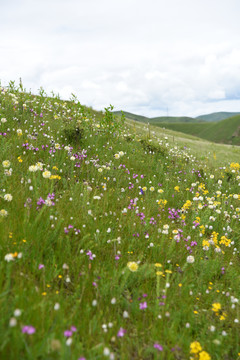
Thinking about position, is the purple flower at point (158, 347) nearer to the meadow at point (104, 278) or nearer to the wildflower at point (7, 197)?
the meadow at point (104, 278)

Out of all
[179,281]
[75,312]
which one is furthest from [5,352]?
[179,281]

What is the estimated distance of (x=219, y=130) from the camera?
5797 inches

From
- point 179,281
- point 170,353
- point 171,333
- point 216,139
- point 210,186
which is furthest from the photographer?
point 216,139

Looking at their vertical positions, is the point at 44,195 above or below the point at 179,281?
above

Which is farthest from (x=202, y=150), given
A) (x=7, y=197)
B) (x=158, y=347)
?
(x=158, y=347)

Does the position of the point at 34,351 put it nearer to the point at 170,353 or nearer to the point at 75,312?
the point at 75,312

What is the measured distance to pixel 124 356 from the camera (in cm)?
197

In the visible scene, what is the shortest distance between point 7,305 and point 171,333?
1.44 m

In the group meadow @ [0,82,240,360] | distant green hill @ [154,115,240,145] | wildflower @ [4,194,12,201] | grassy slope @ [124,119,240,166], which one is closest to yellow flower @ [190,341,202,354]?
meadow @ [0,82,240,360]

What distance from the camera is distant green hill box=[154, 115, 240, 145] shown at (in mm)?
132125

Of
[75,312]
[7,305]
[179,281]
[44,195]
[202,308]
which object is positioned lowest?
[202,308]

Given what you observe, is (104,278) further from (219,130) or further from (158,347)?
(219,130)

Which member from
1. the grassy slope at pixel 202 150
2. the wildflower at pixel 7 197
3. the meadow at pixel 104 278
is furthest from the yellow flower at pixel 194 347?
the grassy slope at pixel 202 150

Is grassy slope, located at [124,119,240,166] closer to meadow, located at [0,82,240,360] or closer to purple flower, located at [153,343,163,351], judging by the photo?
meadow, located at [0,82,240,360]
